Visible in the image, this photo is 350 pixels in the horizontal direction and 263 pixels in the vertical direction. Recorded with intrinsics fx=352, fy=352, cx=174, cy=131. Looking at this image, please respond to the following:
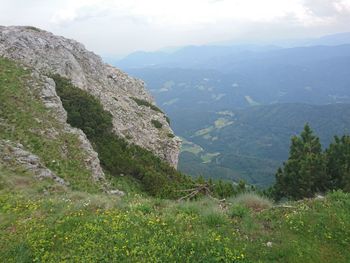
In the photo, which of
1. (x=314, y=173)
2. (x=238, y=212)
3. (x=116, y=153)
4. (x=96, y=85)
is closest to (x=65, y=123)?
(x=116, y=153)

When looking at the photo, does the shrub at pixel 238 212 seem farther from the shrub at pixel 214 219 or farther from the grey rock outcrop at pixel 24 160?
the grey rock outcrop at pixel 24 160

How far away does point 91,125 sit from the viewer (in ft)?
102

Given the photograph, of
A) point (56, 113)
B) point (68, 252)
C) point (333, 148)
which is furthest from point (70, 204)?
point (333, 148)

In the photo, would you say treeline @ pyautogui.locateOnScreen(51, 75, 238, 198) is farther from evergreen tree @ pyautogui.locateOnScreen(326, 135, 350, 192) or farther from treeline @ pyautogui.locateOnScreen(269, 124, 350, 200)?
evergreen tree @ pyautogui.locateOnScreen(326, 135, 350, 192)

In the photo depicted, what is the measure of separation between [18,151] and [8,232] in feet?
29.8

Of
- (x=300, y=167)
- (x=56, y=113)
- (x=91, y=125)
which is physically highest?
(x=56, y=113)

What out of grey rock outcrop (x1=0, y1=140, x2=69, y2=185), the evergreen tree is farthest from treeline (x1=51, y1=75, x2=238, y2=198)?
grey rock outcrop (x1=0, y1=140, x2=69, y2=185)

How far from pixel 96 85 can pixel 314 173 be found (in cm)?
2934

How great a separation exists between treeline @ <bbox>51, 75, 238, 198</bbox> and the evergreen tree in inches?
284

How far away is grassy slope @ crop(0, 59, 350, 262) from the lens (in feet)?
32.9

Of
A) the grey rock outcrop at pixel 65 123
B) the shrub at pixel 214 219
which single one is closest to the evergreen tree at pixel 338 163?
the shrub at pixel 214 219

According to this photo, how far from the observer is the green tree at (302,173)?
85.4 feet

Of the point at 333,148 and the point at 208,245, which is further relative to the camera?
the point at 333,148

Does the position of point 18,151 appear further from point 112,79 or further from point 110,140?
point 112,79
